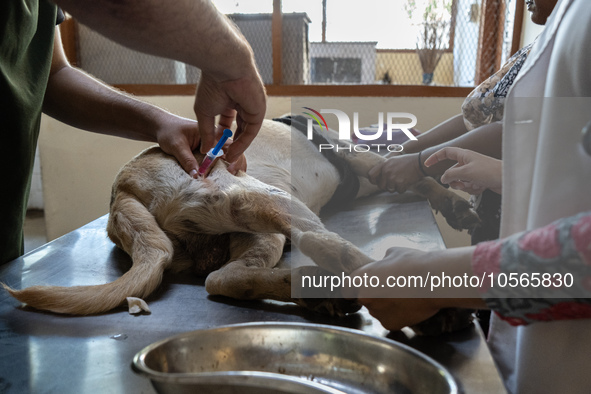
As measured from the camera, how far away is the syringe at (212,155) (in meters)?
1.50

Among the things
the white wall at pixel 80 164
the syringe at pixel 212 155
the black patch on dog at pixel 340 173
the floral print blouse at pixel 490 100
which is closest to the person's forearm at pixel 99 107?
the syringe at pixel 212 155

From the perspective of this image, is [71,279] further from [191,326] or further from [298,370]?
[298,370]

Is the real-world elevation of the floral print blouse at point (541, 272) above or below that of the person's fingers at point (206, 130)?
below

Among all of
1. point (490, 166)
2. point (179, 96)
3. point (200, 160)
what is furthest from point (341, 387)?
point (179, 96)

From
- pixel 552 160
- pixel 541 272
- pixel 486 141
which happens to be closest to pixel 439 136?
pixel 486 141

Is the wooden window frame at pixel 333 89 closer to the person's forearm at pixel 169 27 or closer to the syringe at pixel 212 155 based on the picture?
the syringe at pixel 212 155

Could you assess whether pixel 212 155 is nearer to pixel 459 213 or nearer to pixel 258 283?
pixel 258 283

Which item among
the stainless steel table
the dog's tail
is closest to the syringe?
the dog's tail

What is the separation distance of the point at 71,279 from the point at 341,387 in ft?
3.01

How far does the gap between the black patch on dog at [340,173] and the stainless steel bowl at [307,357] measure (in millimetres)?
1589

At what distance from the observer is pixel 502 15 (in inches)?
148

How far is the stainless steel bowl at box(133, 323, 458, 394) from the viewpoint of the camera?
2.42 ft

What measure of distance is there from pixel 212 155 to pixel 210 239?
0.29 metres

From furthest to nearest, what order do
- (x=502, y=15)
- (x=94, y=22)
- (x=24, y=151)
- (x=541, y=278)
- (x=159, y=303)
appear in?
(x=502, y=15)
(x=24, y=151)
(x=159, y=303)
(x=94, y=22)
(x=541, y=278)
